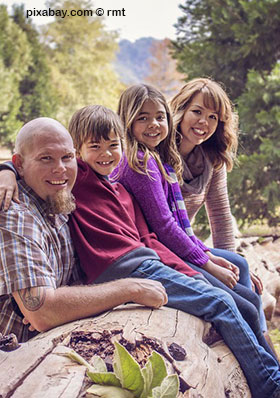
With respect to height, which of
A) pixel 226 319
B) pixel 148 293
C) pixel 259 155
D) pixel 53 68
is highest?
pixel 53 68

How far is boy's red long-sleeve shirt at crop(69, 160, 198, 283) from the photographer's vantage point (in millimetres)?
2156

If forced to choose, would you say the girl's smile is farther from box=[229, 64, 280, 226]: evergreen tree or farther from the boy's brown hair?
box=[229, 64, 280, 226]: evergreen tree

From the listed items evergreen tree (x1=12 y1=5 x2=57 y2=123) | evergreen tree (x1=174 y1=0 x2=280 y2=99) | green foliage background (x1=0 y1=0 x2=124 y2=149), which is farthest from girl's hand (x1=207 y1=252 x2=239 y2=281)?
evergreen tree (x1=12 y1=5 x2=57 y2=123)

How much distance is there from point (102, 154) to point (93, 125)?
0.14 meters

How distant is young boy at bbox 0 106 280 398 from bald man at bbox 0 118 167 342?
0.11 metres

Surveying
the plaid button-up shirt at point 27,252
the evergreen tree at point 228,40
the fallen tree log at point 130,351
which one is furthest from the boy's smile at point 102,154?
the evergreen tree at point 228,40

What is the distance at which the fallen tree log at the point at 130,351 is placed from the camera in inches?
62.2

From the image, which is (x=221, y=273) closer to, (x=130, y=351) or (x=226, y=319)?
(x=226, y=319)

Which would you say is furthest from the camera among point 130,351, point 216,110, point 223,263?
point 216,110

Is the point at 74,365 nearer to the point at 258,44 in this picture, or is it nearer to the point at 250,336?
the point at 250,336

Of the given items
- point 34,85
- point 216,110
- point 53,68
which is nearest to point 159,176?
point 216,110

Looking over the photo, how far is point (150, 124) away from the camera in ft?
8.73

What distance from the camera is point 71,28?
20266 millimetres

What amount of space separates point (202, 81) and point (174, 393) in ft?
6.97
